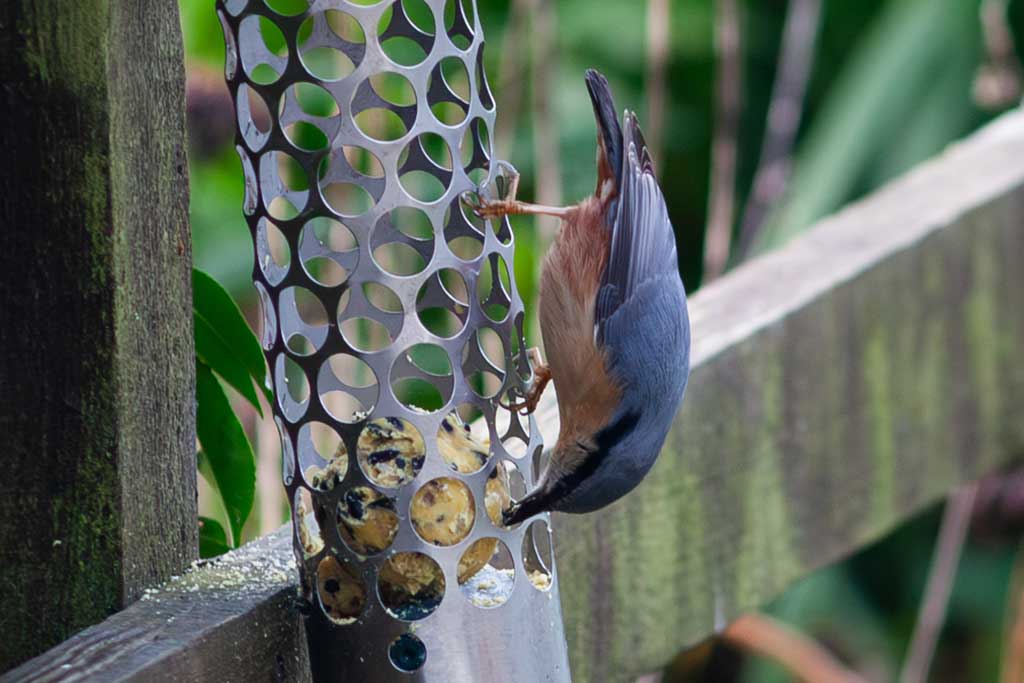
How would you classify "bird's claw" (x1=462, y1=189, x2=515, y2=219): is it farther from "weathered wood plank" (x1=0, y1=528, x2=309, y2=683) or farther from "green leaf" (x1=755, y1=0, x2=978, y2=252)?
"green leaf" (x1=755, y1=0, x2=978, y2=252)

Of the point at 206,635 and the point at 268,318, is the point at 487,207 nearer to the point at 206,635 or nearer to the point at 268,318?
the point at 268,318

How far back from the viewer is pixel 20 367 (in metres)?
1.10

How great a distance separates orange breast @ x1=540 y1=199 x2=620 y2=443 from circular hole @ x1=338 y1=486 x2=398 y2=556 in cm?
49

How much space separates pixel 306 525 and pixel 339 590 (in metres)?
0.08

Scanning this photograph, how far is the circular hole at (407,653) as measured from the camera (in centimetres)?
117

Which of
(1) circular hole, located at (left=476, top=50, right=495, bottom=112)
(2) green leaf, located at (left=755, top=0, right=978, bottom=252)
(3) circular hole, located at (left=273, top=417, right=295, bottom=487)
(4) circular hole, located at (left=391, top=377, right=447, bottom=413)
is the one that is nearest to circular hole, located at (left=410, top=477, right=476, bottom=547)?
(3) circular hole, located at (left=273, top=417, right=295, bottom=487)

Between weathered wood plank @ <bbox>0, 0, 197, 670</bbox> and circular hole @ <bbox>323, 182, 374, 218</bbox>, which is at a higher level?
weathered wood plank @ <bbox>0, 0, 197, 670</bbox>

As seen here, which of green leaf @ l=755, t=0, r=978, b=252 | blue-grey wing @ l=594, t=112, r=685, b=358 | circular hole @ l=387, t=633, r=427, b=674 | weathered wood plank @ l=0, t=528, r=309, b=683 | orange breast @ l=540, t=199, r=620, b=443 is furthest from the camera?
green leaf @ l=755, t=0, r=978, b=252

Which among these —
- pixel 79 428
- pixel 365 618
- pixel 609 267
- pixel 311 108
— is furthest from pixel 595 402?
pixel 311 108

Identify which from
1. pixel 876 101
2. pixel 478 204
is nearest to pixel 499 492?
pixel 478 204

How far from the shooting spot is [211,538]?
4.77ft

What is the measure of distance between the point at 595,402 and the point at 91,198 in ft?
2.68

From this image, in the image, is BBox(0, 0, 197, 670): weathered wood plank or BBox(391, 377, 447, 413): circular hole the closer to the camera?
BBox(0, 0, 197, 670): weathered wood plank

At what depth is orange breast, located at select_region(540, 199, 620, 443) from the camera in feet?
5.82
